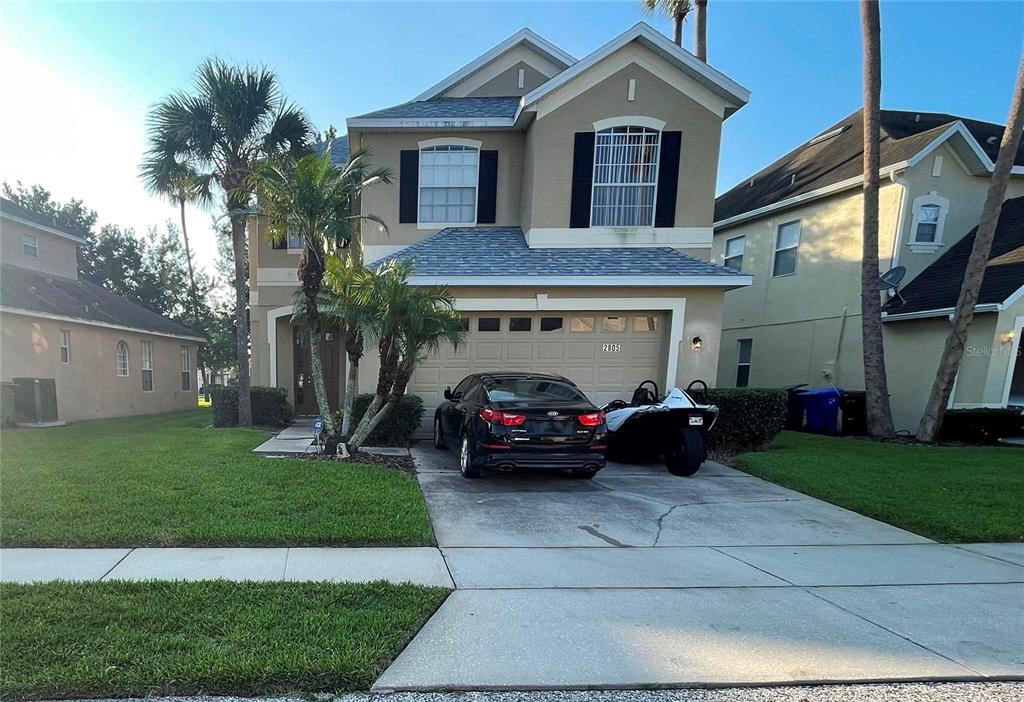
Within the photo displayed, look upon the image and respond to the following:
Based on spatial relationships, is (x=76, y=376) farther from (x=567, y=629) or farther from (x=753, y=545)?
(x=753, y=545)

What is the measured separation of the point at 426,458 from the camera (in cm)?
759

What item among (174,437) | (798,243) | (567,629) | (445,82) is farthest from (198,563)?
(798,243)

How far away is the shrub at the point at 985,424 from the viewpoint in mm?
9719

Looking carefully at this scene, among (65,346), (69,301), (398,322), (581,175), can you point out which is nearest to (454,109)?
(581,175)

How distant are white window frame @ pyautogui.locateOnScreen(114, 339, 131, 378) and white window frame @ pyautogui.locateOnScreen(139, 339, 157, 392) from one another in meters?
0.68

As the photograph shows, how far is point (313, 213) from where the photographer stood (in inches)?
257

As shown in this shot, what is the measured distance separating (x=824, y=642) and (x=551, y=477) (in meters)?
4.21

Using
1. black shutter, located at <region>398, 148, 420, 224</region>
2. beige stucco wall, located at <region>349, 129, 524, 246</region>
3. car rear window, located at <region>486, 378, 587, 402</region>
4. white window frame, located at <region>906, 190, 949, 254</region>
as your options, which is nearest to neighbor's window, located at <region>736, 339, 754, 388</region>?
white window frame, located at <region>906, 190, 949, 254</region>

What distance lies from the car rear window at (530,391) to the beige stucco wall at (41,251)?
1742cm

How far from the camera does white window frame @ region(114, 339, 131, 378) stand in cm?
1471

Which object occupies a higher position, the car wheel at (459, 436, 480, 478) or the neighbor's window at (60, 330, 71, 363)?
the neighbor's window at (60, 330, 71, 363)

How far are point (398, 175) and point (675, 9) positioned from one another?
12.8 metres

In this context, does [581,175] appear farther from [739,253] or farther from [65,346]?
[65,346]

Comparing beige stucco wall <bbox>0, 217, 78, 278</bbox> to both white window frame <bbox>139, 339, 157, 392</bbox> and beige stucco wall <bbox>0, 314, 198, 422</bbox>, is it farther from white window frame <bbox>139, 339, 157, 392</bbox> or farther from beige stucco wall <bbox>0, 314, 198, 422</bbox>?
white window frame <bbox>139, 339, 157, 392</bbox>
